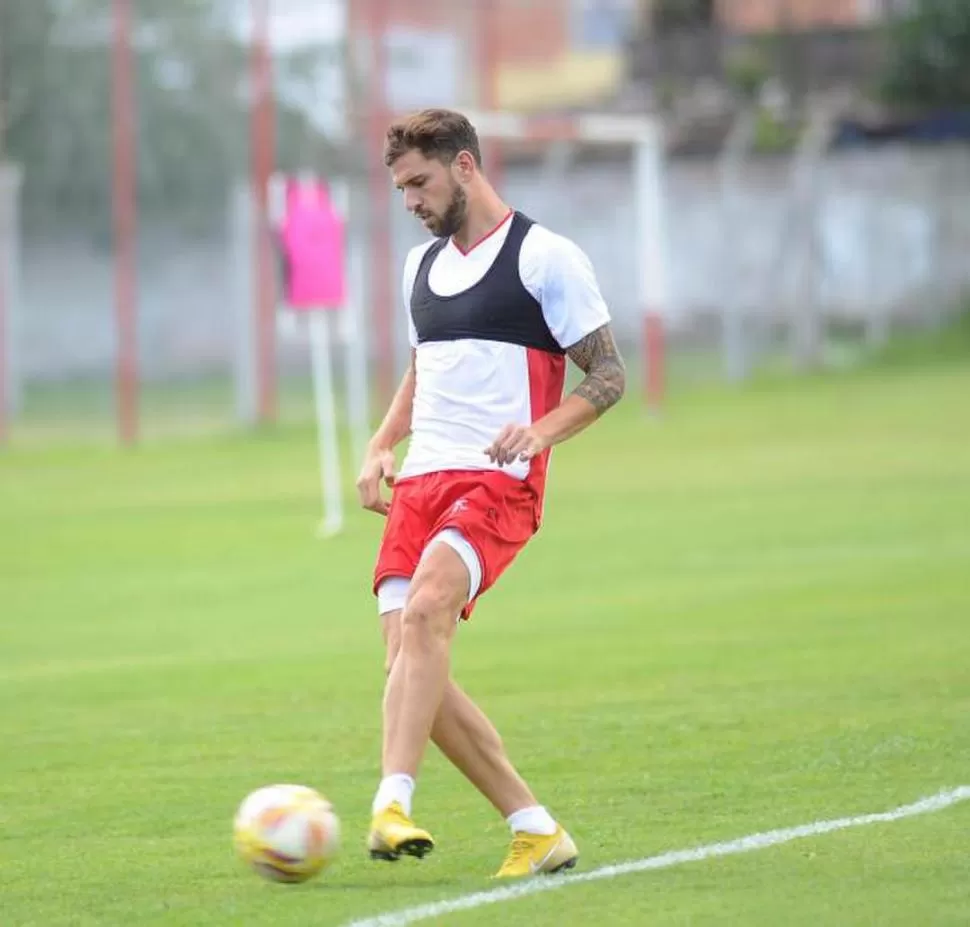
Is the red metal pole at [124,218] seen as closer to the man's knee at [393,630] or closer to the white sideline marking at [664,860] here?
the white sideline marking at [664,860]

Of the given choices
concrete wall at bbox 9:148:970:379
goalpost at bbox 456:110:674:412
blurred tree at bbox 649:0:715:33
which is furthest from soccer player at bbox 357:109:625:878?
blurred tree at bbox 649:0:715:33

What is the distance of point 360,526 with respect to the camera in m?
20.1

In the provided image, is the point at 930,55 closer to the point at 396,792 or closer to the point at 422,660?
the point at 422,660

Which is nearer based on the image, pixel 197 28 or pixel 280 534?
pixel 280 534

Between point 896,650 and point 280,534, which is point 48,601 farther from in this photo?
point 896,650

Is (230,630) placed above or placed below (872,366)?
above

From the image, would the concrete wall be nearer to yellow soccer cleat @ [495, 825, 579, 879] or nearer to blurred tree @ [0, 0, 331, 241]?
blurred tree @ [0, 0, 331, 241]

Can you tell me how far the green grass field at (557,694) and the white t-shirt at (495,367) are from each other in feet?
4.19

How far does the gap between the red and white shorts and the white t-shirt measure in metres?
0.05

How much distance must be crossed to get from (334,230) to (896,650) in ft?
33.0

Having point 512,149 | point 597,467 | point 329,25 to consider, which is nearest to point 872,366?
point 512,149

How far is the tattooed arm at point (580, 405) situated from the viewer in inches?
268

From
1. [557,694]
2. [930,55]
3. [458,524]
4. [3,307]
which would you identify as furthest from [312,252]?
[930,55]

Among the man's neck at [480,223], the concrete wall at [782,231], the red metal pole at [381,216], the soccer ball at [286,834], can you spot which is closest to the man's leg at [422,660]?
the soccer ball at [286,834]
